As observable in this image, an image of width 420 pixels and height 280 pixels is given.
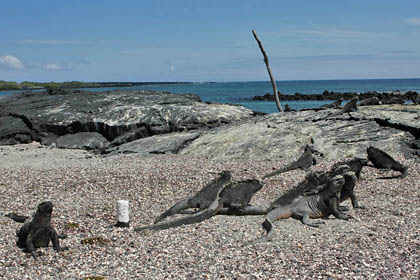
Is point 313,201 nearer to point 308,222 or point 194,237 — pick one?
point 308,222

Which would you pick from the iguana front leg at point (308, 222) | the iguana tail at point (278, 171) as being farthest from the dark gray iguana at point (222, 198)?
the iguana tail at point (278, 171)

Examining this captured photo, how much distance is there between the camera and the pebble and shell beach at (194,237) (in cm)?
669

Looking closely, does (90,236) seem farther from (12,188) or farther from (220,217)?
(12,188)

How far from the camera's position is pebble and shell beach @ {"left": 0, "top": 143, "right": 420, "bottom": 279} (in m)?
6.69

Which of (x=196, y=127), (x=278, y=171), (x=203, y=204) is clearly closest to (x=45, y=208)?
(x=203, y=204)

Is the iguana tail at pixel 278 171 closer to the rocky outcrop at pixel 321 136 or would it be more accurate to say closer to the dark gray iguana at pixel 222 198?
the rocky outcrop at pixel 321 136

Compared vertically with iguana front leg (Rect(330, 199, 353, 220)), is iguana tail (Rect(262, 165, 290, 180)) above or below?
below

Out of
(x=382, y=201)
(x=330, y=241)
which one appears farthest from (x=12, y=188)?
(x=382, y=201)

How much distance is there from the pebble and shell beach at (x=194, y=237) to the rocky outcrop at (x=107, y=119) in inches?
382

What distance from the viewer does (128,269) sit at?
6801 mm

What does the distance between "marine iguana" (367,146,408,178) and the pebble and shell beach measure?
1.33 feet

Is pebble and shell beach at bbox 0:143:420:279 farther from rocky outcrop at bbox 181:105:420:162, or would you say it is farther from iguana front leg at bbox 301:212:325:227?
rocky outcrop at bbox 181:105:420:162

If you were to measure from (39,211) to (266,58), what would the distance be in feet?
68.3

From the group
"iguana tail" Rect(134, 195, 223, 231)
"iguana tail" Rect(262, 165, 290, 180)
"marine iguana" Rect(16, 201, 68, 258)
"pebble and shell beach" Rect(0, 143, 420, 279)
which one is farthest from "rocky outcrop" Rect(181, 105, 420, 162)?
"marine iguana" Rect(16, 201, 68, 258)
